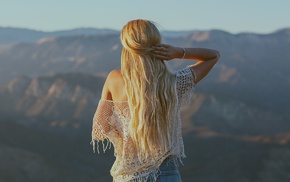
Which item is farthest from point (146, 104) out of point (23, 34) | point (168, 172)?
point (23, 34)

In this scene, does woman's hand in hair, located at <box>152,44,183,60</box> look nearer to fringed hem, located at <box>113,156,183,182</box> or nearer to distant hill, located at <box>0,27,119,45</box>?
fringed hem, located at <box>113,156,183,182</box>

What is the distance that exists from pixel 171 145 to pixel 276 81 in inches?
3477

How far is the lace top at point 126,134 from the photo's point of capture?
2738mm

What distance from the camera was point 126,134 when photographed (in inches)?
109

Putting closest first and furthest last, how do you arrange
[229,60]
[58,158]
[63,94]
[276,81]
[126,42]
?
[126,42]
[58,158]
[63,94]
[276,81]
[229,60]

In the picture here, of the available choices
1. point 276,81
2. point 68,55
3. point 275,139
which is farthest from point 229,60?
point 275,139

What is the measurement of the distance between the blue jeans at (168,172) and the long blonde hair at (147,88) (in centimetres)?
6

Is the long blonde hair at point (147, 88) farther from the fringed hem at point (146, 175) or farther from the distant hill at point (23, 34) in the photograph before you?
the distant hill at point (23, 34)

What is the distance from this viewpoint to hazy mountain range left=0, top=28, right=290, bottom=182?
33.2m

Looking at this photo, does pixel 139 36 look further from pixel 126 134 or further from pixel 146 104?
pixel 126 134

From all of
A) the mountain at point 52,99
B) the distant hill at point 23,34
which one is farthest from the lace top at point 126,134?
the distant hill at point 23,34

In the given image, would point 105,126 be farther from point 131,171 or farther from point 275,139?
point 275,139

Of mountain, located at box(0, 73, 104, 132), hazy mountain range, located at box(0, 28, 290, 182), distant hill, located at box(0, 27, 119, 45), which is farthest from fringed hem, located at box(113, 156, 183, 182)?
distant hill, located at box(0, 27, 119, 45)

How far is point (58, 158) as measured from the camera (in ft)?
122
